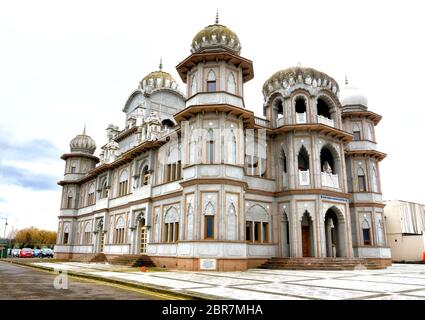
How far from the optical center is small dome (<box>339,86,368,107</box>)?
3381 centimetres

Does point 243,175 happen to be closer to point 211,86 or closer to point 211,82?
point 211,86

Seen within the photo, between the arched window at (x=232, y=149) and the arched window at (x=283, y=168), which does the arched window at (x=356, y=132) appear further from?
the arched window at (x=232, y=149)

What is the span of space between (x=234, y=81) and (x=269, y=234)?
36.3 feet

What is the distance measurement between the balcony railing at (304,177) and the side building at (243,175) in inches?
2.9

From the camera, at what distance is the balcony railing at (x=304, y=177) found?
84.8 ft

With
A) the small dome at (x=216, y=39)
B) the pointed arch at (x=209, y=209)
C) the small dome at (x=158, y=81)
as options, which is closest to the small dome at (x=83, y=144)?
the small dome at (x=158, y=81)

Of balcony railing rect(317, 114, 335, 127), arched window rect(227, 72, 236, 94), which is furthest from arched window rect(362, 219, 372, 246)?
arched window rect(227, 72, 236, 94)

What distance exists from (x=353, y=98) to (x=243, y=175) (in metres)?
16.7

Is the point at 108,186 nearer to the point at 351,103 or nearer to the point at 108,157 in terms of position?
the point at 108,157

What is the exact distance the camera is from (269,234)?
1011 inches

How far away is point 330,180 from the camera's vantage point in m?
26.8

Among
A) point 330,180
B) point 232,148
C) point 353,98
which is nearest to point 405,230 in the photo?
point 353,98
